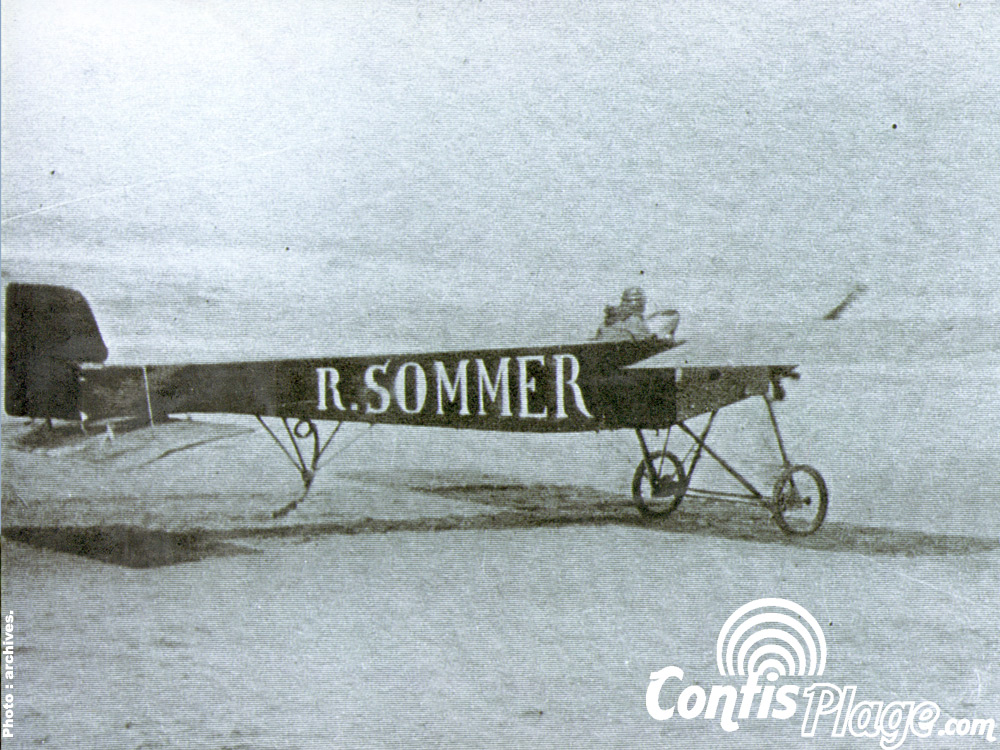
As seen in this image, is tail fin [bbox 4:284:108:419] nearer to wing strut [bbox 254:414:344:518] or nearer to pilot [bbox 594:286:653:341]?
wing strut [bbox 254:414:344:518]

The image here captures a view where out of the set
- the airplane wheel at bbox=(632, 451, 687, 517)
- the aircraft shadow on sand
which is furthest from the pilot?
the aircraft shadow on sand

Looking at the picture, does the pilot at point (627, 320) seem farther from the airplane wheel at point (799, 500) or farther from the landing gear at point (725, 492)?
→ the airplane wheel at point (799, 500)

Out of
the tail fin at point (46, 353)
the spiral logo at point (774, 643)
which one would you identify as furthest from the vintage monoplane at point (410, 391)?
the spiral logo at point (774, 643)

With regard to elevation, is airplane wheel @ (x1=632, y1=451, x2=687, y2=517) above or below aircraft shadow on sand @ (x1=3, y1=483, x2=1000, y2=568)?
above

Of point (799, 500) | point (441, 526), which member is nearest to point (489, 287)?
point (441, 526)

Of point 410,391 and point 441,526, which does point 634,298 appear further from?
point 441,526

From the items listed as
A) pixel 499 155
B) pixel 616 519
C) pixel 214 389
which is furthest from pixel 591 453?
pixel 214 389
